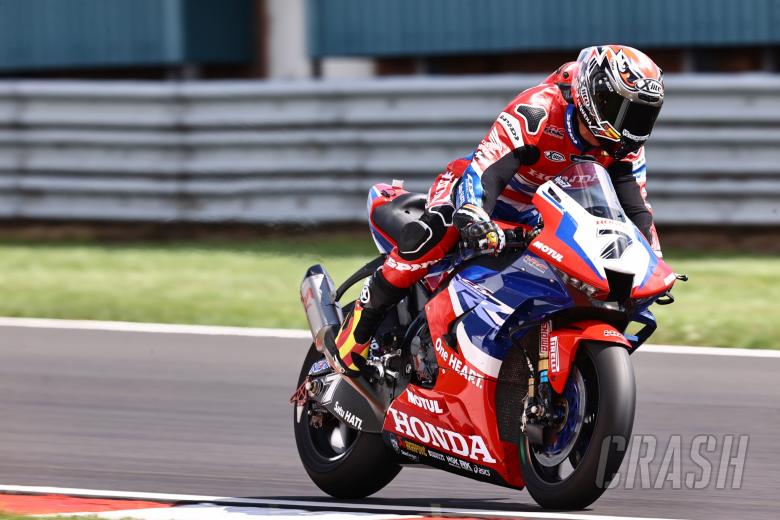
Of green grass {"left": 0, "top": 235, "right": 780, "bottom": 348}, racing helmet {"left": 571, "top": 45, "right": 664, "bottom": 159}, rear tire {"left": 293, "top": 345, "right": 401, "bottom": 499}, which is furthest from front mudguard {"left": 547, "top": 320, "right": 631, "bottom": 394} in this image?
green grass {"left": 0, "top": 235, "right": 780, "bottom": 348}

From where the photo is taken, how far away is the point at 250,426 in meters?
7.46

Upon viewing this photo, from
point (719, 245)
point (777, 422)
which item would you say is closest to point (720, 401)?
point (777, 422)

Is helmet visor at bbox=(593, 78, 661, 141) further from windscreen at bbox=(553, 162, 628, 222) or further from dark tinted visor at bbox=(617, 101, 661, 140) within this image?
windscreen at bbox=(553, 162, 628, 222)

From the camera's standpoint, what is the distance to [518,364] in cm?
540

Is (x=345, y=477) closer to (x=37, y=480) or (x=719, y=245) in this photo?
(x=37, y=480)

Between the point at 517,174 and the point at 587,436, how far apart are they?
116cm

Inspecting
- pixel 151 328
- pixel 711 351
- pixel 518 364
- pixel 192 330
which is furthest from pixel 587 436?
pixel 151 328

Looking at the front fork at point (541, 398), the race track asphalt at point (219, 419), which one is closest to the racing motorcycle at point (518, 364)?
the front fork at point (541, 398)

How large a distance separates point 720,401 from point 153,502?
3224 millimetres

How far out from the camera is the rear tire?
6039 millimetres

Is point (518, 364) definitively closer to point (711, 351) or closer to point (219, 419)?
point (219, 419)

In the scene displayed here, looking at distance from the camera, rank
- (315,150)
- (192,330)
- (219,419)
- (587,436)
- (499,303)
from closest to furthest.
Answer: (587,436) → (499,303) → (219,419) → (192,330) → (315,150)

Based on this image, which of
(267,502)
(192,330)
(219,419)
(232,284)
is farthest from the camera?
(232,284)

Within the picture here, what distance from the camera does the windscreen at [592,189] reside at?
5191mm
